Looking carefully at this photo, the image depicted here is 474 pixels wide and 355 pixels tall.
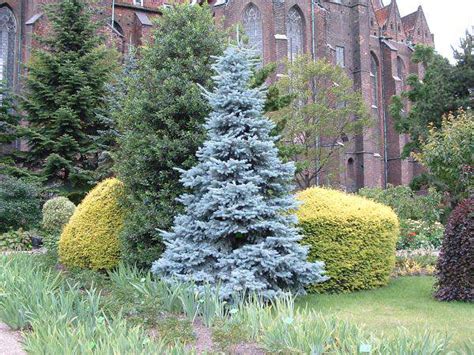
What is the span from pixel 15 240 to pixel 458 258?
1208cm

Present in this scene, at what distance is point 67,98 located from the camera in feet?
62.0

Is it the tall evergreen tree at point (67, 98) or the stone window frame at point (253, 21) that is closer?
the tall evergreen tree at point (67, 98)

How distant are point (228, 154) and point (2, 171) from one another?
1412cm

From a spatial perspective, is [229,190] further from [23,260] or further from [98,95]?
[98,95]

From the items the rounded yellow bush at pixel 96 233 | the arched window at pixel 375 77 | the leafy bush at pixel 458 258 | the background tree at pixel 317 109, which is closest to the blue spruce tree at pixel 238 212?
the leafy bush at pixel 458 258

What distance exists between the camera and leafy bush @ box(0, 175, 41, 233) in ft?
51.4

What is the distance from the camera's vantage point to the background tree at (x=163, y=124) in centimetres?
768

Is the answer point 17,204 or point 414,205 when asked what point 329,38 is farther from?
point 17,204

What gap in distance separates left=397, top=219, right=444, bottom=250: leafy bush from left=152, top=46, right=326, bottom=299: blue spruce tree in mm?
6303

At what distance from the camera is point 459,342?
16.2 feet

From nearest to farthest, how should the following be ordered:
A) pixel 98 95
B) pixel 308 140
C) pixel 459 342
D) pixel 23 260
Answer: pixel 459 342
pixel 23 260
pixel 98 95
pixel 308 140

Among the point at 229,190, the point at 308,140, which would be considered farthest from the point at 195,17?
the point at 308,140

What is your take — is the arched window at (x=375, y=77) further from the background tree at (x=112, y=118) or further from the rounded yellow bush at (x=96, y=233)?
the rounded yellow bush at (x=96, y=233)

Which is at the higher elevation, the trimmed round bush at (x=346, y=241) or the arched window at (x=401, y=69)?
the arched window at (x=401, y=69)
